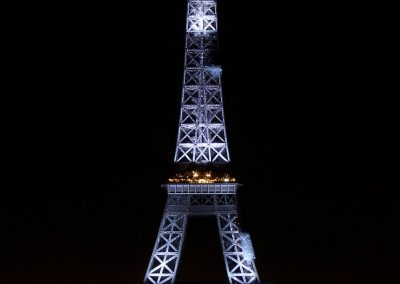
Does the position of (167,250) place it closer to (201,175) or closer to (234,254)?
(234,254)

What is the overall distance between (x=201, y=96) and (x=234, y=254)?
1272 cm

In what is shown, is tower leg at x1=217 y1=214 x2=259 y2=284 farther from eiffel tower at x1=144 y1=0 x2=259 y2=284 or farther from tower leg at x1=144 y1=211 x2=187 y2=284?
tower leg at x1=144 y1=211 x2=187 y2=284

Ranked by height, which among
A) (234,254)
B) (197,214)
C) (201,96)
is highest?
(201,96)

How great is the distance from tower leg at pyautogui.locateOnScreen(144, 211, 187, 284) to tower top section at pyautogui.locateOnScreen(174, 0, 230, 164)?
4.72 m

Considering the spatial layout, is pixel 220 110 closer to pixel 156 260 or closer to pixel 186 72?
pixel 186 72

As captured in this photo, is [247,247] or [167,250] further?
[167,250]

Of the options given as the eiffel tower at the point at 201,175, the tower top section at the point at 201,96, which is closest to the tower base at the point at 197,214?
the eiffel tower at the point at 201,175

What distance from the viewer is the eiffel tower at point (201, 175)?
209 feet

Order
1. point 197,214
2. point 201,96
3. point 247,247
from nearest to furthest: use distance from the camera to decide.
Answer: point 247,247
point 197,214
point 201,96

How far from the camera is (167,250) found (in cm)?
6391

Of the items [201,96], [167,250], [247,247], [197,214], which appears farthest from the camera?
[201,96]

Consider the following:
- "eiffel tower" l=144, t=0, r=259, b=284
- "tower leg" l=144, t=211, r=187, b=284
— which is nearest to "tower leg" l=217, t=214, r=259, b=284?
"eiffel tower" l=144, t=0, r=259, b=284

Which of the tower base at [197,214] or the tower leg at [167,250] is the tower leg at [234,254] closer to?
the tower base at [197,214]

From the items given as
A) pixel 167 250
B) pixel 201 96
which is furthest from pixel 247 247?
pixel 201 96
